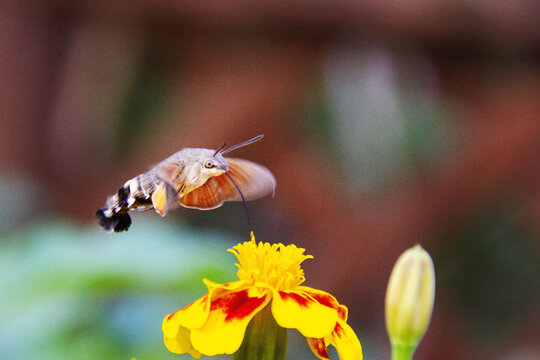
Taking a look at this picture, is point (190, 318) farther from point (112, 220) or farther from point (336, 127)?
point (336, 127)

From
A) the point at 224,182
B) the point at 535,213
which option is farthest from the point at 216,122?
the point at 224,182

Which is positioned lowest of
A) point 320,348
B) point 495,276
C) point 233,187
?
point 495,276

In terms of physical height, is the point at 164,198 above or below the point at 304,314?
above

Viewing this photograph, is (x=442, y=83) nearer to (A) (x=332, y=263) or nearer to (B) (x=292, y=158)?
(B) (x=292, y=158)

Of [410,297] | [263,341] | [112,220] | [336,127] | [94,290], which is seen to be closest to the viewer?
[410,297]

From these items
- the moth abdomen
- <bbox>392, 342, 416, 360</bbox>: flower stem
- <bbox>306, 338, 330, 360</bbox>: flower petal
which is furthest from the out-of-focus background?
<bbox>392, 342, 416, 360</bbox>: flower stem

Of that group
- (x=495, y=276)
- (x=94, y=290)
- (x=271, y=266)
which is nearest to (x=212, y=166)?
(x=271, y=266)

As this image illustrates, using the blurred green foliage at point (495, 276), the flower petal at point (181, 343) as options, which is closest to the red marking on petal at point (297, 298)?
the flower petal at point (181, 343)

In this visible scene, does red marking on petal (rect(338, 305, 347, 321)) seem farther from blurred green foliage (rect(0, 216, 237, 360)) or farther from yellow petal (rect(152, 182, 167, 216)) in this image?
blurred green foliage (rect(0, 216, 237, 360))
